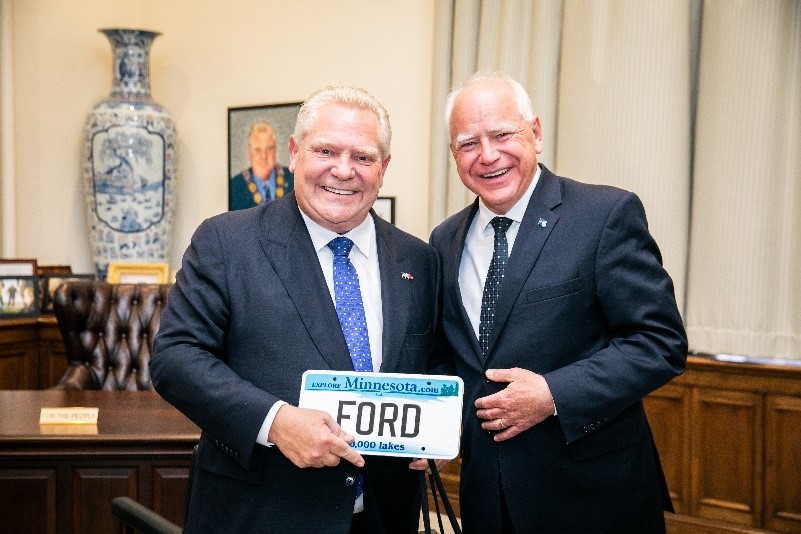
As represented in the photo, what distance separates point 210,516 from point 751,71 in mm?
→ 3065

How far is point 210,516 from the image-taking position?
192 centimetres

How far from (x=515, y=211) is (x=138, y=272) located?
13.3 ft

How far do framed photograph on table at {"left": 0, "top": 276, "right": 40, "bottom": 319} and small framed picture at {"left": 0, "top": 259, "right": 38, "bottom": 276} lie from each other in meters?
0.03

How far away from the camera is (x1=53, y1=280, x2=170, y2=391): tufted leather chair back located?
13.6ft

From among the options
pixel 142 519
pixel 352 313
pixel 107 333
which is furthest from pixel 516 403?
pixel 107 333

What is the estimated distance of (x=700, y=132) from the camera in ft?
13.5

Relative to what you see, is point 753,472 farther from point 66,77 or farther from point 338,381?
point 66,77

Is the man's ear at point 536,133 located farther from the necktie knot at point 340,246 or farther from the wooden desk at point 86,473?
the wooden desk at point 86,473

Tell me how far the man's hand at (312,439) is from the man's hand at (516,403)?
1.18 feet

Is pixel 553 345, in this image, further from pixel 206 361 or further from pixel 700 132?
pixel 700 132

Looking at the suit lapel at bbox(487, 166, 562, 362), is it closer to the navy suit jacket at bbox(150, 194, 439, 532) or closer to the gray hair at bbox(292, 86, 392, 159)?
the navy suit jacket at bbox(150, 194, 439, 532)

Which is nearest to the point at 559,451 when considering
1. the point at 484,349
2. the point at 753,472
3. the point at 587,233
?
the point at 484,349

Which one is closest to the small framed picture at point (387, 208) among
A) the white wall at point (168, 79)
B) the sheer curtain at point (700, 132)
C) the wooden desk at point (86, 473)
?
the white wall at point (168, 79)

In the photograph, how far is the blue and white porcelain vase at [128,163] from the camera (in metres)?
5.76
